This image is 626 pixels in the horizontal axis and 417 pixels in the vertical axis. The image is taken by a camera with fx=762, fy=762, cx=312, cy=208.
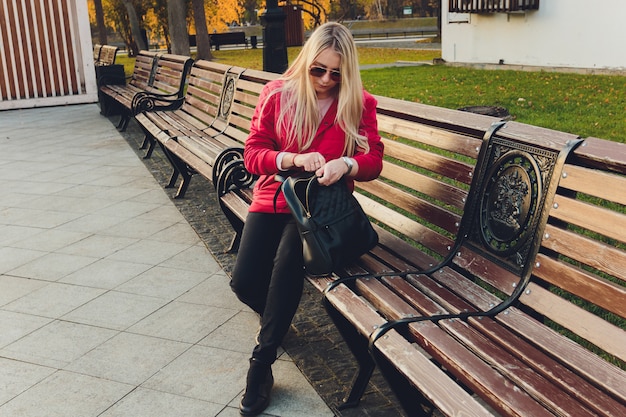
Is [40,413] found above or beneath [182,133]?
beneath

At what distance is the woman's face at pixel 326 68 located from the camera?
11.1ft

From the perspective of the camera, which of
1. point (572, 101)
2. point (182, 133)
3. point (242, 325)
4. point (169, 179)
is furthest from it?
point (572, 101)

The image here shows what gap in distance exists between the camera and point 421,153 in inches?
143

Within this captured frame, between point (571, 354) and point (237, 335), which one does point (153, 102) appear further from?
point (571, 354)

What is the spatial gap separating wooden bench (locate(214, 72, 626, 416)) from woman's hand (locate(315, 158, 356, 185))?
1.39 feet

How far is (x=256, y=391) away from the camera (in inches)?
127

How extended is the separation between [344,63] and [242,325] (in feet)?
5.10

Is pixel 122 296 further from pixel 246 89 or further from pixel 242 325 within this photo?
pixel 246 89

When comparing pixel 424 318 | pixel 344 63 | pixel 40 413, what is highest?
pixel 344 63

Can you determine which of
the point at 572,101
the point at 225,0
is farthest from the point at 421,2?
the point at 572,101

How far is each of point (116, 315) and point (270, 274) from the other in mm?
1245

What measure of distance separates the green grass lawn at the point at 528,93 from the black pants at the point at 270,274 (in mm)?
5635

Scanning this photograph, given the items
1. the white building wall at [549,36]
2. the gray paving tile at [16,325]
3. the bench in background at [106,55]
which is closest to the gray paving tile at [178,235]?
the gray paving tile at [16,325]

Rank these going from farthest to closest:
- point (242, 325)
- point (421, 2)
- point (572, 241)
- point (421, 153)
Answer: point (421, 2)
point (242, 325)
point (421, 153)
point (572, 241)
